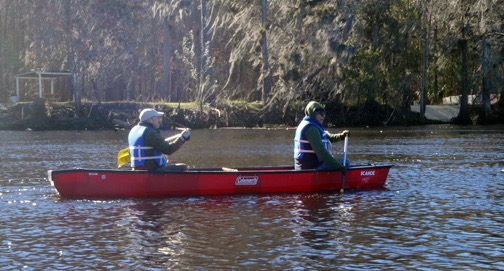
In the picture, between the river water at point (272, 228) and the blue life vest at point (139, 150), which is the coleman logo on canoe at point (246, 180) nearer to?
the river water at point (272, 228)

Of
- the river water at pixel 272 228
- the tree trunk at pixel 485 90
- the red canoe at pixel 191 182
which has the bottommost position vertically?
the river water at pixel 272 228

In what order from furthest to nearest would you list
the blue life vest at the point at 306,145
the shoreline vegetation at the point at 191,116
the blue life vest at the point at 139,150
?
the shoreline vegetation at the point at 191,116 → the blue life vest at the point at 306,145 → the blue life vest at the point at 139,150

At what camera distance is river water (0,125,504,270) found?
42.5 feet

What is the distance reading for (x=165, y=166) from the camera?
19.9 meters

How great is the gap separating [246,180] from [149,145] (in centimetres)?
243

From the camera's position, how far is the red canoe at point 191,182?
1944cm

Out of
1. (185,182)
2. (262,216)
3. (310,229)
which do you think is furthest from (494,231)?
(185,182)

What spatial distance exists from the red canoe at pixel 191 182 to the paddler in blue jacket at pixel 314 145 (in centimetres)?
32

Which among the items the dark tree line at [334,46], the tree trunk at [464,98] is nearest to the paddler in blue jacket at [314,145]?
the dark tree line at [334,46]

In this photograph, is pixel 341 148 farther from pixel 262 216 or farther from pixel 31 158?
pixel 262 216

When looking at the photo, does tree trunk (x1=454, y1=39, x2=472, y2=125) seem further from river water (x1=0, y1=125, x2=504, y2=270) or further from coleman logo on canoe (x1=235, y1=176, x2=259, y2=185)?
coleman logo on canoe (x1=235, y1=176, x2=259, y2=185)

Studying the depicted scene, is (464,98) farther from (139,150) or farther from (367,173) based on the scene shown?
(139,150)

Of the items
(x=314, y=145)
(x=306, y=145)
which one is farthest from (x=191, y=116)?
(x=314, y=145)

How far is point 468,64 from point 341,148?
2411cm
